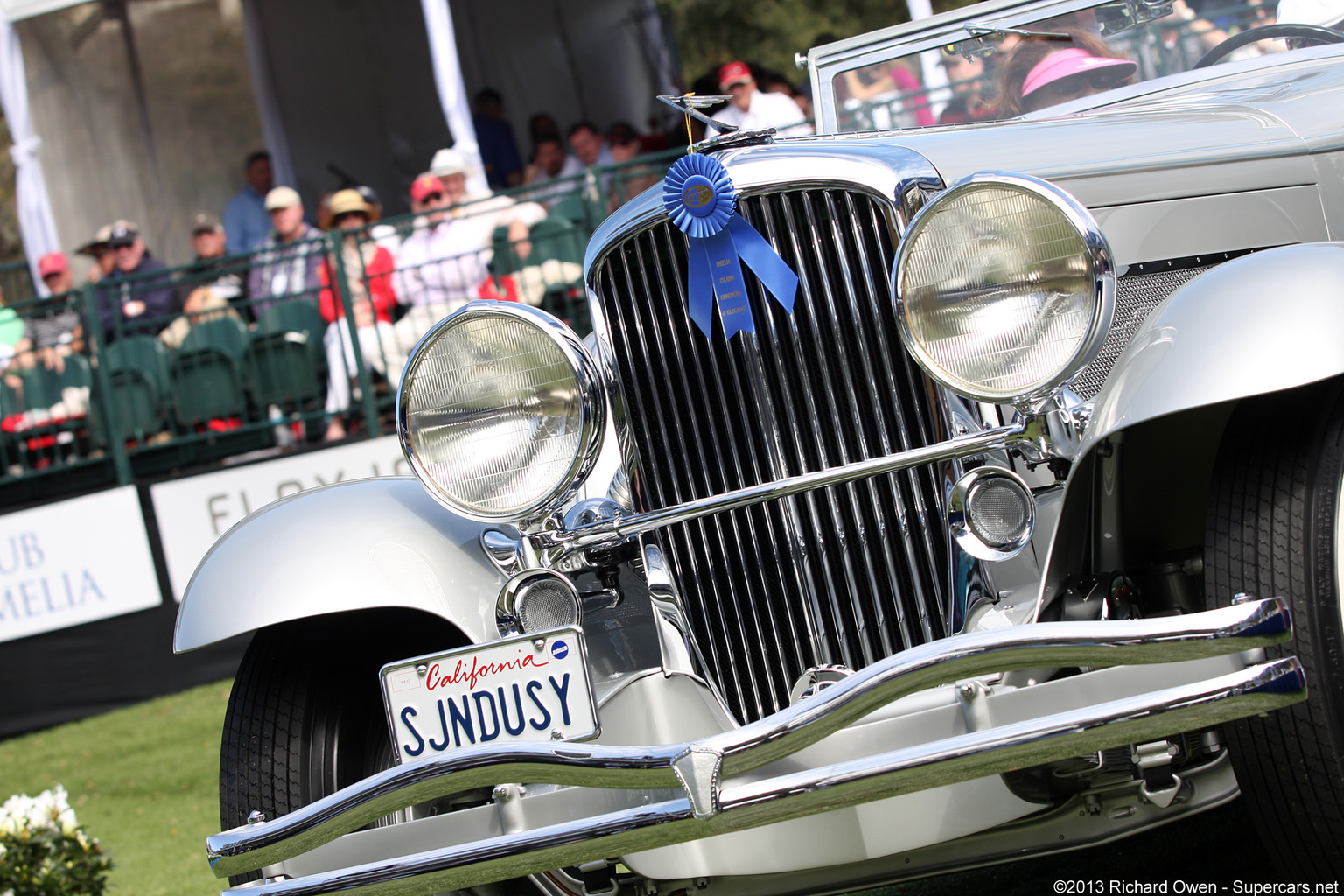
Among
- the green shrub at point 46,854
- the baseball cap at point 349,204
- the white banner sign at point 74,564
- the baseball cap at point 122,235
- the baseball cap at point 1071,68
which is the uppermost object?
the baseball cap at point 122,235

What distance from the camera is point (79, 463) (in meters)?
7.44

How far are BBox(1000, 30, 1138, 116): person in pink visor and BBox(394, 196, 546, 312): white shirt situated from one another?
168 inches

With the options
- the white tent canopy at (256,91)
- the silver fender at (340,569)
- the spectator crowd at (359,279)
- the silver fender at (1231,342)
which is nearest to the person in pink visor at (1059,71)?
the silver fender at (1231,342)

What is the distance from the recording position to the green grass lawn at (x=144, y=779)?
420cm

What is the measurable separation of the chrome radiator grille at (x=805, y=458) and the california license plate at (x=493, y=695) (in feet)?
1.23

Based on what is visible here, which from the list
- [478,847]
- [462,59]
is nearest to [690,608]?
[478,847]

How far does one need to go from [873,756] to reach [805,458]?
26.5 inches

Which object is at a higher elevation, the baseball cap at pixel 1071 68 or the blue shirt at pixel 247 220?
the blue shirt at pixel 247 220

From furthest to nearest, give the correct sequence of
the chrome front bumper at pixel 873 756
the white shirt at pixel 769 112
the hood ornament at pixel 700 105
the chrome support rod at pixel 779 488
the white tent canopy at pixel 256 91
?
the white tent canopy at pixel 256 91
the white shirt at pixel 769 112
the hood ornament at pixel 700 105
the chrome support rod at pixel 779 488
the chrome front bumper at pixel 873 756

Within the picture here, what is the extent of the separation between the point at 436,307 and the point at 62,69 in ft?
16.5

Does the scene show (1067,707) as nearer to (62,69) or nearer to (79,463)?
(79,463)

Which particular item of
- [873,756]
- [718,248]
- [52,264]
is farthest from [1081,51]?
[52,264]

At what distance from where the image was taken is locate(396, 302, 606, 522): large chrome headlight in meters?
2.21

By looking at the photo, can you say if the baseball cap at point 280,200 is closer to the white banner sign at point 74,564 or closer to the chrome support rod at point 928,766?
the white banner sign at point 74,564
